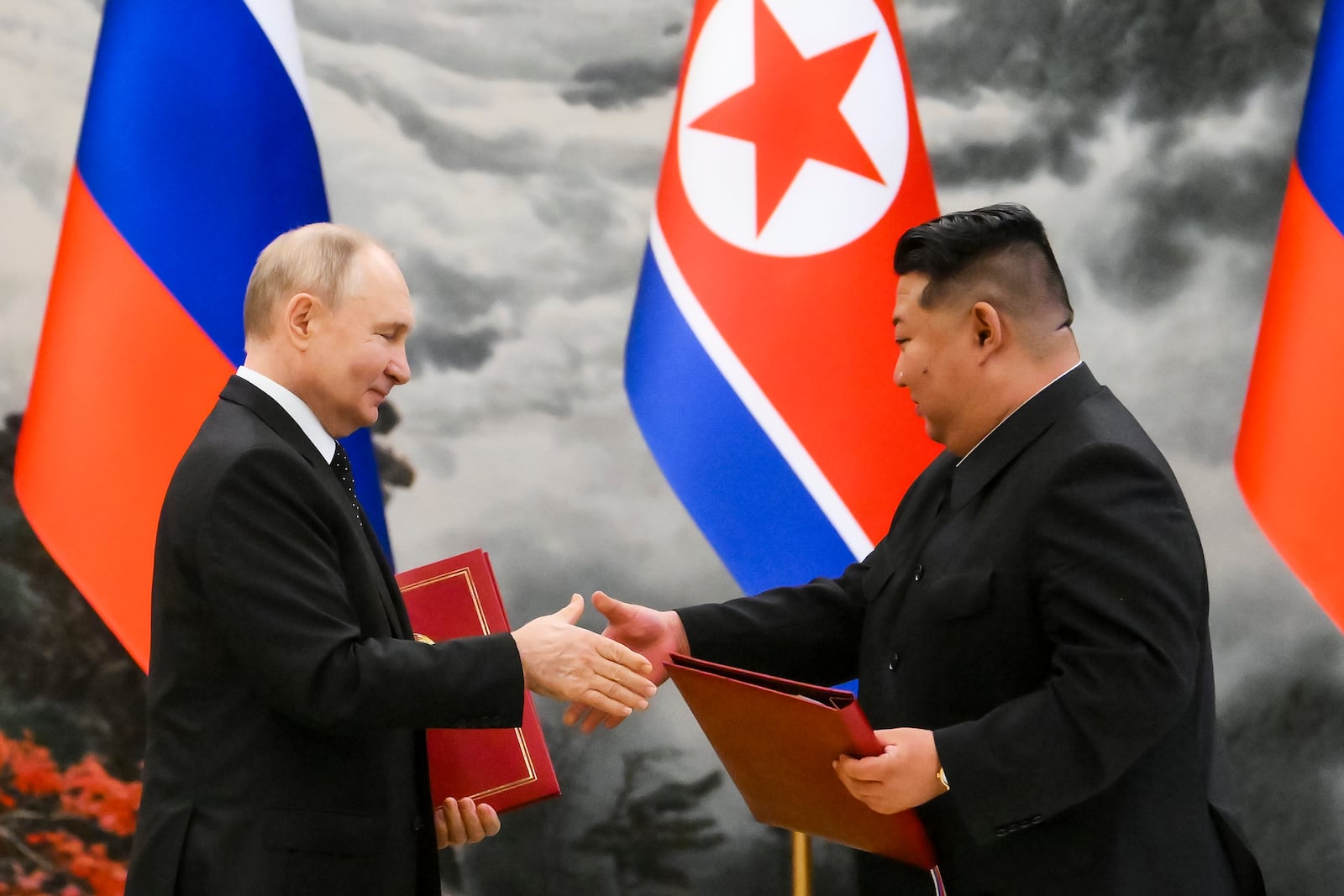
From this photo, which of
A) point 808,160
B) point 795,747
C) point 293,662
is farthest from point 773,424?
point 293,662

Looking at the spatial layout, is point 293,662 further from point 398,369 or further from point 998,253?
point 998,253

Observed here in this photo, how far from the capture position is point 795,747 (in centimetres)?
152

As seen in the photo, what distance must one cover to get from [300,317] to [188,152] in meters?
1.01

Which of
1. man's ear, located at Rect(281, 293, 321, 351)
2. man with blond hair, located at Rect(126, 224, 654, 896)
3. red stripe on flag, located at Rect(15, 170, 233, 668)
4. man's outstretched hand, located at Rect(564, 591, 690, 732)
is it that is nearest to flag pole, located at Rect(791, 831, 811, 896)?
man's outstretched hand, located at Rect(564, 591, 690, 732)

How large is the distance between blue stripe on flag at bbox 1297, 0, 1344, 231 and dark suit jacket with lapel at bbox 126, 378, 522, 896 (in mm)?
2003

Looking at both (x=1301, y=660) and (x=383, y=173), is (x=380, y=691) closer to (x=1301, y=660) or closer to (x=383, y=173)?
(x=383, y=173)

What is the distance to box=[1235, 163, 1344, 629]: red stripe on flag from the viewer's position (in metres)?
2.46

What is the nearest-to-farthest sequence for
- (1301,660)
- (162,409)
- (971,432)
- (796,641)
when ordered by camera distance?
(971,432) < (796,641) < (162,409) < (1301,660)

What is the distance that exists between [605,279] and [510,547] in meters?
0.78

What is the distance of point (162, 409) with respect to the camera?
245 centimetres

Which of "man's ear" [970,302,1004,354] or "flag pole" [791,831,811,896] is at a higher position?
"man's ear" [970,302,1004,354]

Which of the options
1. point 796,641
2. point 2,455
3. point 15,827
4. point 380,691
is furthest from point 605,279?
point 15,827

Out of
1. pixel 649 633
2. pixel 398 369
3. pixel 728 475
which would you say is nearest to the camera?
pixel 398 369

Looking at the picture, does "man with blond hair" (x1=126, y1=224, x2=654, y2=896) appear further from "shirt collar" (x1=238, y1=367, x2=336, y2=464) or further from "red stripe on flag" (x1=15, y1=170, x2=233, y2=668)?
"red stripe on flag" (x1=15, y1=170, x2=233, y2=668)
